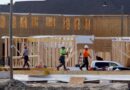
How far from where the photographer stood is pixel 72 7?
75000 millimetres

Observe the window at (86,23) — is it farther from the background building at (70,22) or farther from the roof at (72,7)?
the roof at (72,7)

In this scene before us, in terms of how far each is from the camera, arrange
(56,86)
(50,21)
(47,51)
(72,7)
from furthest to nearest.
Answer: (72,7)
(50,21)
(47,51)
(56,86)

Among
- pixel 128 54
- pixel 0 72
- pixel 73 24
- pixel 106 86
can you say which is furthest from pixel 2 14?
pixel 106 86

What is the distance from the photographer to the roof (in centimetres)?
7304

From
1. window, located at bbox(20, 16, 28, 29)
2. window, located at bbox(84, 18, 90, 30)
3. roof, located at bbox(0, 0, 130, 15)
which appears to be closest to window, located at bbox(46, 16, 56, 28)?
window, located at bbox(20, 16, 28, 29)

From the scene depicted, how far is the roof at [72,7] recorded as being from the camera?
2876 inches

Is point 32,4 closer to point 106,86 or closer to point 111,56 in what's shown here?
point 111,56

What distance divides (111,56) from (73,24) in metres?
16.4

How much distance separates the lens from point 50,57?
42531 mm

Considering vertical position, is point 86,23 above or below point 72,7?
below

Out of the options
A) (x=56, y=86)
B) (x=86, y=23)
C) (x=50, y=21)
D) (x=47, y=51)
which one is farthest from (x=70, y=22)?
(x=56, y=86)

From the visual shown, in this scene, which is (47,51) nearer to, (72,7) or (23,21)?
(23,21)

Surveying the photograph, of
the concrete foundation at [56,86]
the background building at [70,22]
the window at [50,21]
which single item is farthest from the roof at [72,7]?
the concrete foundation at [56,86]

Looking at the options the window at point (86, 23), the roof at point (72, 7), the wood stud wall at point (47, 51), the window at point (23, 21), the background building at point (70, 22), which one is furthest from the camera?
the roof at point (72, 7)
